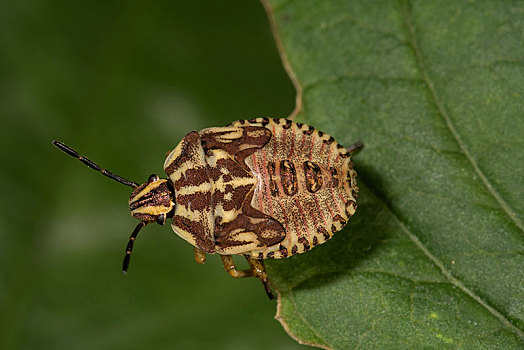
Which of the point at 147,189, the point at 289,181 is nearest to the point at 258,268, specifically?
the point at 289,181

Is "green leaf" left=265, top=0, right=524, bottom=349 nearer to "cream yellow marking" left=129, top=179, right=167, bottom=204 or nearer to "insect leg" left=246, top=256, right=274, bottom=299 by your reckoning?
"insect leg" left=246, top=256, right=274, bottom=299

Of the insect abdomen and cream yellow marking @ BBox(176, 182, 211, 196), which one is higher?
cream yellow marking @ BBox(176, 182, 211, 196)

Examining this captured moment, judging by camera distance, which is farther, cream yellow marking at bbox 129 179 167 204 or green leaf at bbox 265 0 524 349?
cream yellow marking at bbox 129 179 167 204

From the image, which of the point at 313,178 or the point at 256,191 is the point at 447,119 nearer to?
the point at 313,178

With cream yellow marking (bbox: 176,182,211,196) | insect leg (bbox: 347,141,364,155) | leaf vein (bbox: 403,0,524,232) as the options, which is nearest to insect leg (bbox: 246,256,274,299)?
cream yellow marking (bbox: 176,182,211,196)

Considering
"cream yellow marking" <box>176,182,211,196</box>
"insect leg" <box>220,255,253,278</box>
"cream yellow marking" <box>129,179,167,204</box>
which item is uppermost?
"cream yellow marking" <box>129,179,167,204</box>

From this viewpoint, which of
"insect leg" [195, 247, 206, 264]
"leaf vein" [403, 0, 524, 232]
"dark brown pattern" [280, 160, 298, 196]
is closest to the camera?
"dark brown pattern" [280, 160, 298, 196]

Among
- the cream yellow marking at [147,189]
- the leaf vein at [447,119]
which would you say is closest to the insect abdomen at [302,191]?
the cream yellow marking at [147,189]
